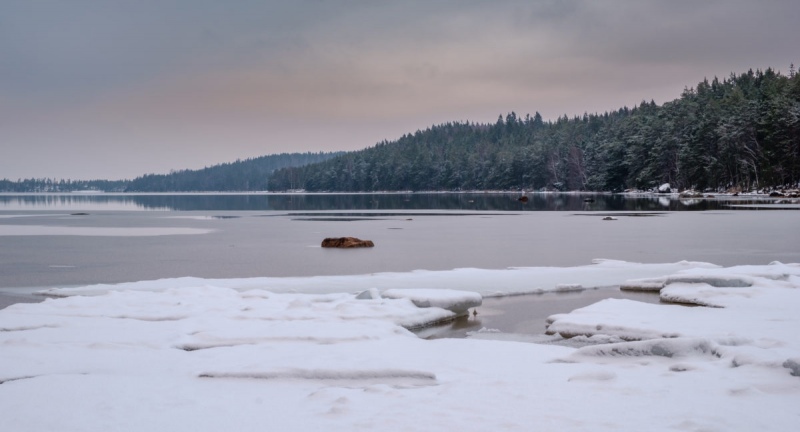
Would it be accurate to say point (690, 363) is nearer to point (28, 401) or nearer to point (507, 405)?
point (507, 405)

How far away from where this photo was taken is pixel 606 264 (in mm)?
18703

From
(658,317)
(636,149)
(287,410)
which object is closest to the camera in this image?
(287,410)

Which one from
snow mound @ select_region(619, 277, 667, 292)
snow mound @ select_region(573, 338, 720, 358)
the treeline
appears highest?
the treeline

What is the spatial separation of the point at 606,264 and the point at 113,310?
13782mm

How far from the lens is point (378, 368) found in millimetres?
7586

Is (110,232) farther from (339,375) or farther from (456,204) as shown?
(456,204)

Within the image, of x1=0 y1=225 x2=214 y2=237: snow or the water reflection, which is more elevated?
the water reflection

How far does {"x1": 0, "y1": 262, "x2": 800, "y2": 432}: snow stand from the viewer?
596cm

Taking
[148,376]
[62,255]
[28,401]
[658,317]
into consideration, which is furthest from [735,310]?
[62,255]

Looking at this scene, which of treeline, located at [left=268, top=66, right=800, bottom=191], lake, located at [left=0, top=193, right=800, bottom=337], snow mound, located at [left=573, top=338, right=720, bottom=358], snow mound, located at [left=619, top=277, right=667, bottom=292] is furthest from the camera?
treeline, located at [left=268, top=66, right=800, bottom=191]

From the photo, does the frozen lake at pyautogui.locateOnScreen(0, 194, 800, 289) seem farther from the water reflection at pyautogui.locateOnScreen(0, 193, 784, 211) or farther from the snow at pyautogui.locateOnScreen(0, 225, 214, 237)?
the water reflection at pyautogui.locateOnScreen(0, 193, 784, 211)

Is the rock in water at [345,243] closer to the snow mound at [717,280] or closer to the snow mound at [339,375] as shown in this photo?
the snow mound at [717,280]

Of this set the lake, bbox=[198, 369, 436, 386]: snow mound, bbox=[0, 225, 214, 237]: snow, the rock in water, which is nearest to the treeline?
the lake

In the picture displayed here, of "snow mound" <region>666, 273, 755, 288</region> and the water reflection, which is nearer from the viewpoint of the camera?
"snow mound" <region>666, 273, 755, 288</region>
